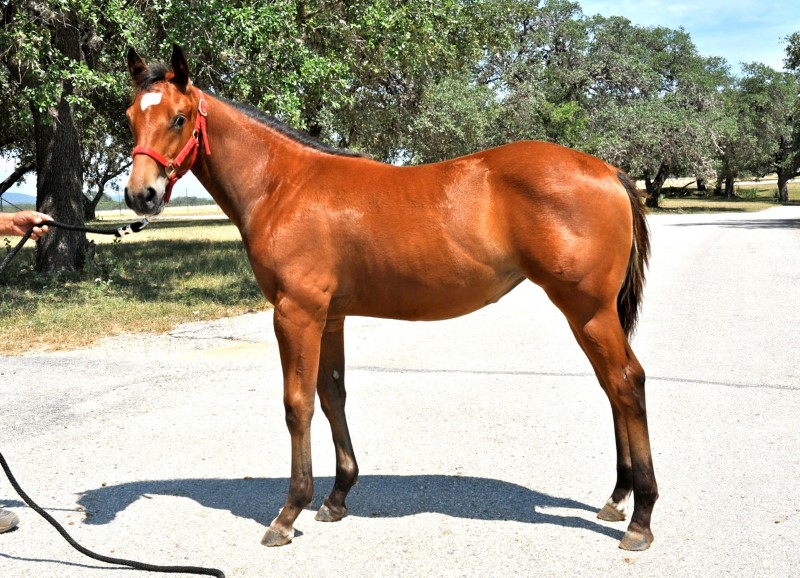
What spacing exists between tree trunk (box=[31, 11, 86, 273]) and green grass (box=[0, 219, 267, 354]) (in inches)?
19.5

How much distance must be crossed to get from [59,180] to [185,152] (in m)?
12.7

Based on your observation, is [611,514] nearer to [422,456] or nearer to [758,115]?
[422,456]

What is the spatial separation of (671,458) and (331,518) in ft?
7.53

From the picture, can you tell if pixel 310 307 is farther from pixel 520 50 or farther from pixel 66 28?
pixel 520 50

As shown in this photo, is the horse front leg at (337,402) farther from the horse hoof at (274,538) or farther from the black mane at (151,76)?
the black mane at (151,76)

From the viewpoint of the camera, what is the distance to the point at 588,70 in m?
46.5

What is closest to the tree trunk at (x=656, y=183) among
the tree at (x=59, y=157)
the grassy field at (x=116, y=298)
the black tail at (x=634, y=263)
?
the grassy field at (x=116, y=298)

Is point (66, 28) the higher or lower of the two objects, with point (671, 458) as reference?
higher

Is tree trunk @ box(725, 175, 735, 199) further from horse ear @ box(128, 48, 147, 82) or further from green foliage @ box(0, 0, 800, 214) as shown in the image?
horse ear @ box(128, 48, 147, 82)

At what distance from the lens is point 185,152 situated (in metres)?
3.91

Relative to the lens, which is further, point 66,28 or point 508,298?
point 66,28

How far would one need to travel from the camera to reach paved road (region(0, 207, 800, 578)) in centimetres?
372

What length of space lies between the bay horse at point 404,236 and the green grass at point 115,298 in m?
6.01

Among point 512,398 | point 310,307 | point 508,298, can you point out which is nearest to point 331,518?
point 310,307
